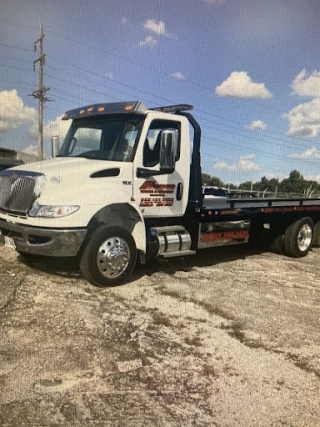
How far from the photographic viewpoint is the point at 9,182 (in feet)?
17.4

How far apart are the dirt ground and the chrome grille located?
1.06 meters

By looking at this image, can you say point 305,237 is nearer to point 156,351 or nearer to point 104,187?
point 104,187

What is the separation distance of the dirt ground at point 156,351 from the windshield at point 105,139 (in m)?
1.90

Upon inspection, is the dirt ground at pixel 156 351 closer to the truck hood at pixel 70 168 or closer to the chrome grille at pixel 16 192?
the chrome grille at pixel 16 192

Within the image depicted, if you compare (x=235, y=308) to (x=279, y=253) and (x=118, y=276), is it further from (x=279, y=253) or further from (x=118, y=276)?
(x=279, y=253)

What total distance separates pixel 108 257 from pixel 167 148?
1.82m

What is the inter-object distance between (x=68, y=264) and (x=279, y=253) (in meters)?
4.96

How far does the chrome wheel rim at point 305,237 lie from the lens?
865 centimetres

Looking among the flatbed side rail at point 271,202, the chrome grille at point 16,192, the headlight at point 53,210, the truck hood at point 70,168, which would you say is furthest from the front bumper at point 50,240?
the flatbed side rail at point 271,202

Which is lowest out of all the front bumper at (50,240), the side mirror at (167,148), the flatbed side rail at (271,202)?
the front bumper at (50,240)

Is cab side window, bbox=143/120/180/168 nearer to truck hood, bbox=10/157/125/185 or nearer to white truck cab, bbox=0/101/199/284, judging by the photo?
white truck cab, bbox=0/101/199/284

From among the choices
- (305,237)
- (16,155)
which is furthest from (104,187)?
(16,155)

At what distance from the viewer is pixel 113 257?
5191 mm

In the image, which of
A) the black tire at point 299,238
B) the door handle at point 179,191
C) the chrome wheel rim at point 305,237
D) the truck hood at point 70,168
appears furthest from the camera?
the chrome wheel rim at point 305,237
